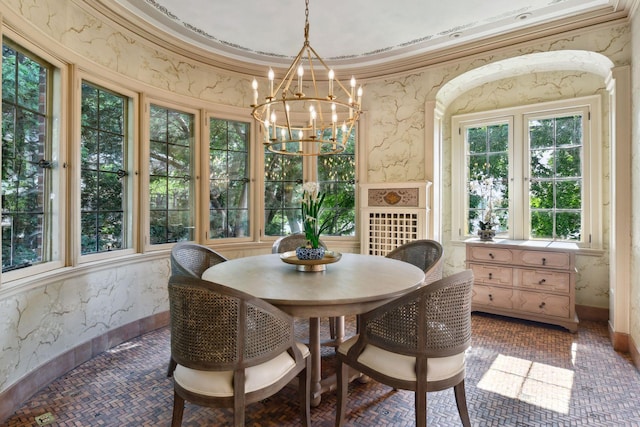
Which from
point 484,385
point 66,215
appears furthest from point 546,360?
point 66,215

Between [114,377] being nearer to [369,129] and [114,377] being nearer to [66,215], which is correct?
[66,215]

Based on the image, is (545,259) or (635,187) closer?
(635,187)

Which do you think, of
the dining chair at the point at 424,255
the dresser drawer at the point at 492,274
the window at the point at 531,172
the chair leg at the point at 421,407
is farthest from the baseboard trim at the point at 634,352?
the chair leg at the point at 421,407

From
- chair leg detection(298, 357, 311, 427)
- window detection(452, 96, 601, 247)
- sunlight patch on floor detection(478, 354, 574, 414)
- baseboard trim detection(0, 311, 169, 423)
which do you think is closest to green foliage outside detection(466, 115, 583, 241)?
window detection(452, 96, 601, 247)

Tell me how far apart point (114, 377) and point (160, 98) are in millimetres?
2471

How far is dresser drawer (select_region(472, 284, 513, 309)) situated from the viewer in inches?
138

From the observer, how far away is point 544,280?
10.9 feet

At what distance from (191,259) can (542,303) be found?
328 centimetres

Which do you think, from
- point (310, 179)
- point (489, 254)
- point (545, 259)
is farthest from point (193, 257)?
point (545, 259)

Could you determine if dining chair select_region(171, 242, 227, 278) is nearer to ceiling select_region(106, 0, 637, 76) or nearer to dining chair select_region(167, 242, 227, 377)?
dining chair select_region(167, 242, 227, 377)

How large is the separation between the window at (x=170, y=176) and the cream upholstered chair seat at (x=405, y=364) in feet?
8.36

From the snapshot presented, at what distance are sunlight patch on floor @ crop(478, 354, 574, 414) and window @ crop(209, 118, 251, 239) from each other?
2.87 meters

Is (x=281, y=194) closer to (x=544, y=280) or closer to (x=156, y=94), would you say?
(x=156, y=94)

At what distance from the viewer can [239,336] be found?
1.47 metres
